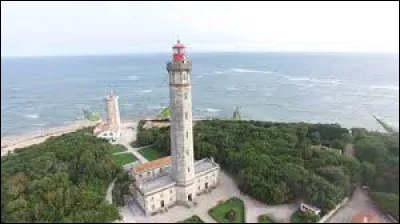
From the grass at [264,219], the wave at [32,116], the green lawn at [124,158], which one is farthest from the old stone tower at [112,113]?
the wave at [32,116]

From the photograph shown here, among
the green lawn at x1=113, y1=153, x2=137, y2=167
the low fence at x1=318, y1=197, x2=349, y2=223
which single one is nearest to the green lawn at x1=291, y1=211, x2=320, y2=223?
the low fence at x1=318, y1=197, x2=349, y2=223

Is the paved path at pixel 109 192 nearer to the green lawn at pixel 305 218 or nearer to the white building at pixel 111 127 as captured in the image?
the green lawn at pixel 305 218

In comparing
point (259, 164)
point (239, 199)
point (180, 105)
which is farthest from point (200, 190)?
point (180, 105)

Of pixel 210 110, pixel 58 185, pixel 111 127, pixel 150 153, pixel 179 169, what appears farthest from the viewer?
pixel 210 110

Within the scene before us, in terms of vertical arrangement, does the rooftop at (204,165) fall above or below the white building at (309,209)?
above

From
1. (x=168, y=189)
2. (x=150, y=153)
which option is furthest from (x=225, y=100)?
(x=168, y=189)

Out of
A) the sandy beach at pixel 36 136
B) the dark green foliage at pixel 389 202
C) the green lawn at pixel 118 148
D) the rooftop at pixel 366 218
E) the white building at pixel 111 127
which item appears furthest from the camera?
the sandy beach at pixel 36 136

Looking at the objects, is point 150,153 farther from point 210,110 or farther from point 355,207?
point 210,110
